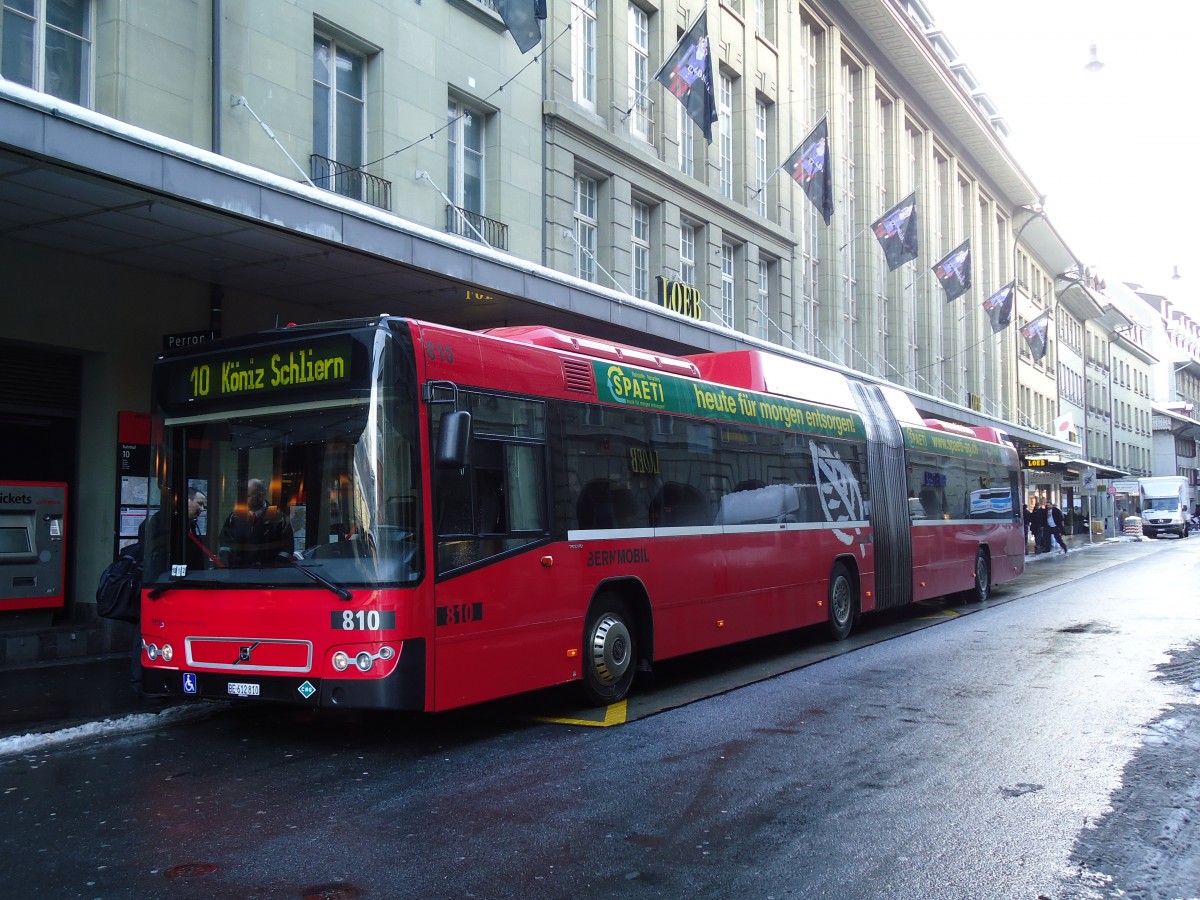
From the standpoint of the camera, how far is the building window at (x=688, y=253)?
977 inches

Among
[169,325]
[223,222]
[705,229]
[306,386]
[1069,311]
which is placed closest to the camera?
[306,386]

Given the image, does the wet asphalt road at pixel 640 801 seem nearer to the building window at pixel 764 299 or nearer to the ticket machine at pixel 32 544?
the ticket machine at pixel 32 544

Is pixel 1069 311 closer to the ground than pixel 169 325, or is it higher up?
higher up

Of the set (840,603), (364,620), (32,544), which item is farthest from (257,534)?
(840,603)

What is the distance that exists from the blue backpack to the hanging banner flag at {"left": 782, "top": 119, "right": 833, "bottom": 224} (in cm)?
1700

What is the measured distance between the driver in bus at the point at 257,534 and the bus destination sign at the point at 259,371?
0.69m

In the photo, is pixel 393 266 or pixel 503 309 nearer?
pixel 393 266

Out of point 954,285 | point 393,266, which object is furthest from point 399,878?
point 954,285

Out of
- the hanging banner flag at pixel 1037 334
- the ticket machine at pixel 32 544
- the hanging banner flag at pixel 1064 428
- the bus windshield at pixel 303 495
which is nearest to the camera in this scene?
the bus windshield at pixel 303 495

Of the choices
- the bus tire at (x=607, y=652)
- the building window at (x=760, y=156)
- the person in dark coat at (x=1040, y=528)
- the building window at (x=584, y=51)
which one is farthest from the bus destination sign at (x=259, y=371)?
the person in dark coat at (x=1040, y=528)

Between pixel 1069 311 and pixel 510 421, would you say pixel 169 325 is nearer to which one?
pixel 510 421

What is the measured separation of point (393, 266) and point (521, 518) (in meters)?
5.20

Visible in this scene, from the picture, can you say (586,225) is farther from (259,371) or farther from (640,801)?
(640,801)

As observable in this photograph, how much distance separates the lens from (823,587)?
13.4 m
